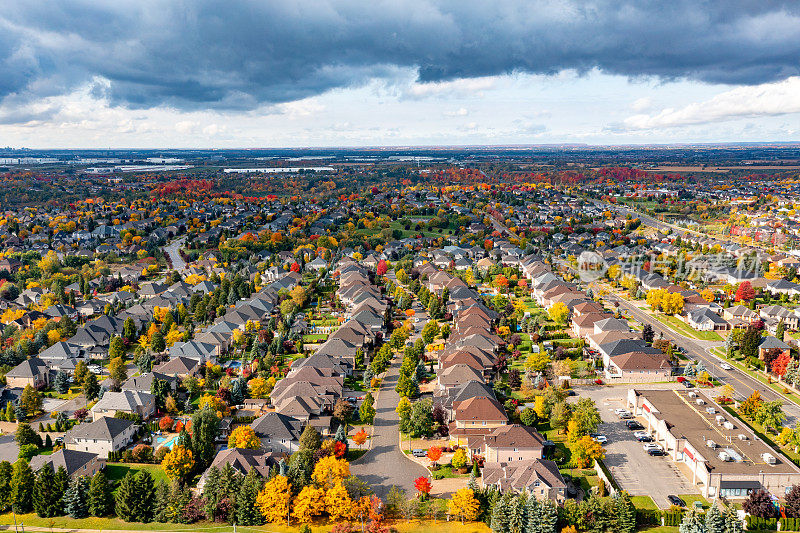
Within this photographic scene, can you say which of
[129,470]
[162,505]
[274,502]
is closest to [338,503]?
[274,502]

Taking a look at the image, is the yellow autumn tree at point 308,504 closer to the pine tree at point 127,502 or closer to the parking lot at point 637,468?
the pine tree at point 127,502

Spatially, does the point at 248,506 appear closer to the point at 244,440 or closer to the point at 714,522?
the point at 244,440

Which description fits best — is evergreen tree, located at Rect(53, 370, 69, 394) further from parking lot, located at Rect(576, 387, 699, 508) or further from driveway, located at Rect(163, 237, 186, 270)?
driveway, located at Rect(163, 237, 186, 270)

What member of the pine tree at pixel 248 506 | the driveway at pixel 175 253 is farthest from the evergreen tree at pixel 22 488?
the driveway at pixel 175 253

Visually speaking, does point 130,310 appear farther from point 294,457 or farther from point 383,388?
point 294,457

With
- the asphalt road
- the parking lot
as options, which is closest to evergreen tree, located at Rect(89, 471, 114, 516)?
the parking lot

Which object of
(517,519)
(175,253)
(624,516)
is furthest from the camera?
(175,253)
